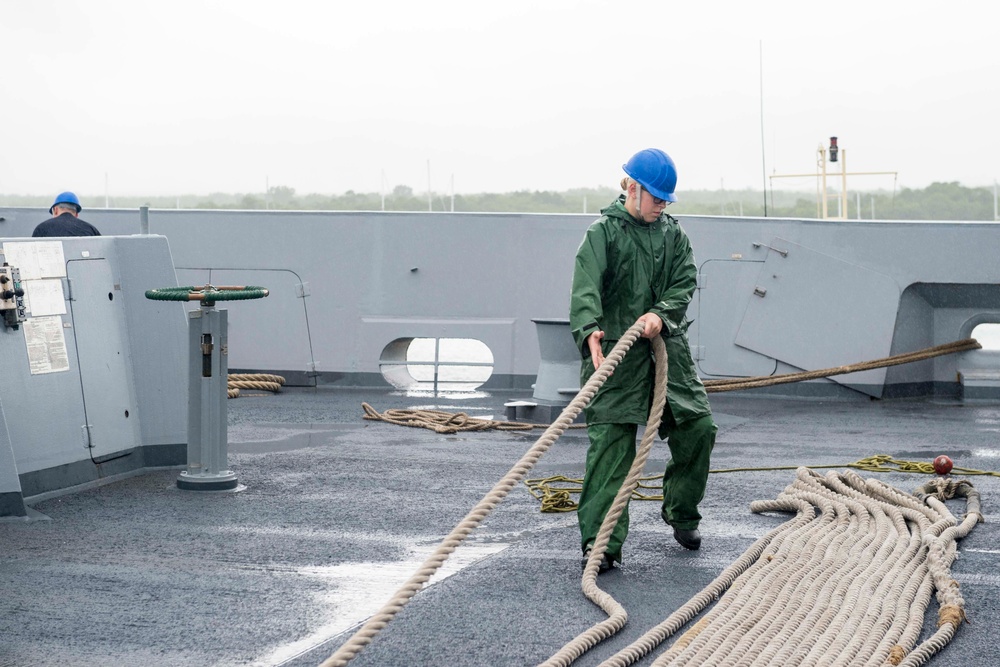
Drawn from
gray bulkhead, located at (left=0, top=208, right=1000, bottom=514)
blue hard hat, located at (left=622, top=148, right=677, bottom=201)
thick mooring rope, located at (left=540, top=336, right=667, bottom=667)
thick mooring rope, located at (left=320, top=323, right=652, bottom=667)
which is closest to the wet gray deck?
thick mooring rope, located at (left=540, top=336, right=667, bottom=667)

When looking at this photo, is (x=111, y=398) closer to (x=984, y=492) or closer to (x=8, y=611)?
(x=8, y=611)

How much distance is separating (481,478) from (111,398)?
7.02 ft

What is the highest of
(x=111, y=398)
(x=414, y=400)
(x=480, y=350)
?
(x=111, y=398)

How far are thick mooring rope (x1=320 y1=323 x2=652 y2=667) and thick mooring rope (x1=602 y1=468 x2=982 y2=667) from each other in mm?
615

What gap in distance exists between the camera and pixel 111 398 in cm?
661

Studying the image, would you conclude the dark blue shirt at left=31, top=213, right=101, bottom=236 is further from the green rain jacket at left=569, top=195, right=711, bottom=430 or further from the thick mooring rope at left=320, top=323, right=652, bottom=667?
the thick mooring rope at left=320, top=323, right=652, bottom=667

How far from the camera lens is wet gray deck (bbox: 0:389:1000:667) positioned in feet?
12.3

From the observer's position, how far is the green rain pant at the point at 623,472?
4656 mm

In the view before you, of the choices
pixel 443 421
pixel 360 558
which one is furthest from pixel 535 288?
pixel 360 558

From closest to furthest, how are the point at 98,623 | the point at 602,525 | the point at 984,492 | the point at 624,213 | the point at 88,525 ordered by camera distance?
1. the point at 98,623
2. the point at 602,525
3. the point at 624,213
4. the point at 88,525
5. the point at 984,492

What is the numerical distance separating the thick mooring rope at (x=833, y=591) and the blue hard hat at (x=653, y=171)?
4.95 ft

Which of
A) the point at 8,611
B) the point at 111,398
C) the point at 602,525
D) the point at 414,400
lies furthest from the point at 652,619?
the point at 414,400

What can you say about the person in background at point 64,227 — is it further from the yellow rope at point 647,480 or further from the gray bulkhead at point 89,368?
the yellow rope at point 647,480

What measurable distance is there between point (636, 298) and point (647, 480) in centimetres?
214
